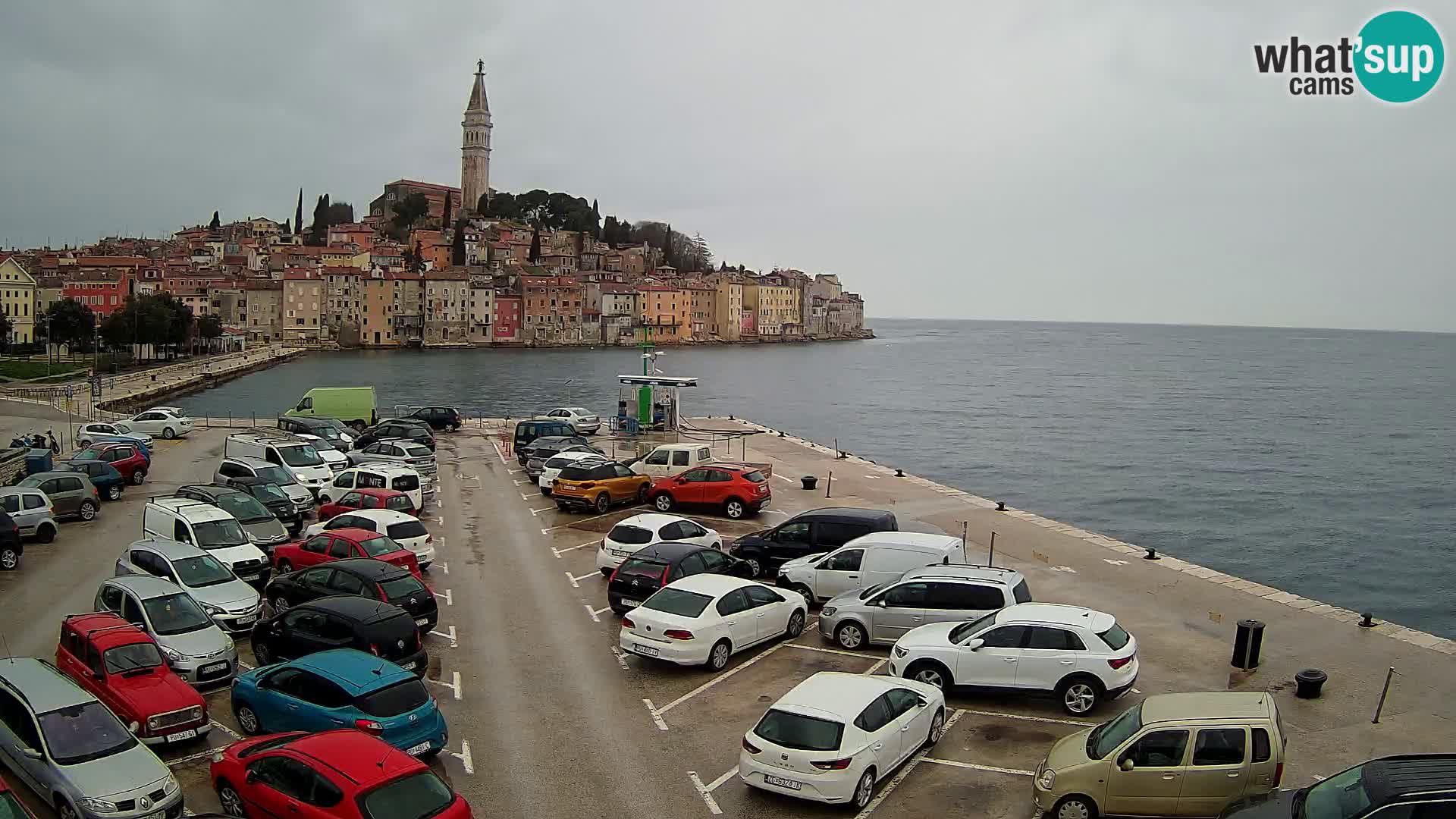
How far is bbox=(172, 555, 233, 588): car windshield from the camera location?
14.1 meters

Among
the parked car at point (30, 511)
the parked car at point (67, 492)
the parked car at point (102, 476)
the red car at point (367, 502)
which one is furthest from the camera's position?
the parked car at point (102, 476)

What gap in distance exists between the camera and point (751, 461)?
30984 millimetres

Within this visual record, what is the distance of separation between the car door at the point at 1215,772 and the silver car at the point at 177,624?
10023 millimetres

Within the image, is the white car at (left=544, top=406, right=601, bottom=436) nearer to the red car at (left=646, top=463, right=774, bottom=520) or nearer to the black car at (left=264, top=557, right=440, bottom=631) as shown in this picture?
the red car at (left=646, top=463, right=774, bottom=520)

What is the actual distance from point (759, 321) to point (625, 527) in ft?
589

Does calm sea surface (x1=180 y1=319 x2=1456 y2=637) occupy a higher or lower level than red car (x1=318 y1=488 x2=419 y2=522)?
lower

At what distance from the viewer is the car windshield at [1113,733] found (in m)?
8.45

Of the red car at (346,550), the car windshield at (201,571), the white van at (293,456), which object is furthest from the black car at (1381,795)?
the white van at (293,456)

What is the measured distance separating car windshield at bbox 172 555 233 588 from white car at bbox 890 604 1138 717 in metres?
9.42

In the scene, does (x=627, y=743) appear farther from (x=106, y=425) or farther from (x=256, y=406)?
(x=256, y=406)

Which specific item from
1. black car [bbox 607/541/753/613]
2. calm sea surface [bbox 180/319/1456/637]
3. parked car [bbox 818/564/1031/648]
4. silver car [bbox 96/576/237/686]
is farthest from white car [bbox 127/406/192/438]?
parked car [bbox 818/564/1031/648]

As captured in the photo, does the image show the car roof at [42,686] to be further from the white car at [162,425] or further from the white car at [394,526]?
the white car at [162,425]

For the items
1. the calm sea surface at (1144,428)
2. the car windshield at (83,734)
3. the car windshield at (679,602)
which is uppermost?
the car windshield at (679,602)

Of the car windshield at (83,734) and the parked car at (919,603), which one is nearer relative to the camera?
the car windshield at (83,734)
